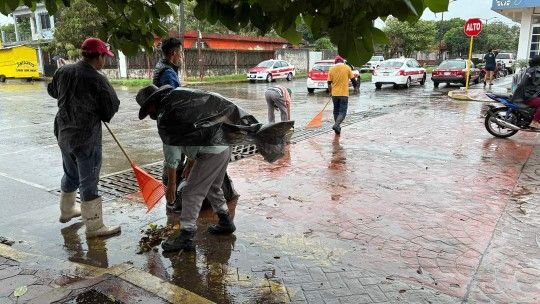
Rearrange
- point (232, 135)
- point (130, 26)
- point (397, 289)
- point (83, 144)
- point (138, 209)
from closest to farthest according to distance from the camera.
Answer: point (130, 26) < point (397, 289) < point (232, 135) < point (83, 144) < point (138, 209)

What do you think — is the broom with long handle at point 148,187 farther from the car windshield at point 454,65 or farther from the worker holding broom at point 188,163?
the car windshield at point 454,65

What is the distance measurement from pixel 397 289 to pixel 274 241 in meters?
1.27

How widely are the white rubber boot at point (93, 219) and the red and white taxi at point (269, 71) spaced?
23679mm

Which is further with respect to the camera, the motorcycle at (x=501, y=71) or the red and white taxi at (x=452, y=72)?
the motorcycle at (x=501, y=71)

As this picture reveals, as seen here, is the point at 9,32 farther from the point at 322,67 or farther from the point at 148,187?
the point at 148,187

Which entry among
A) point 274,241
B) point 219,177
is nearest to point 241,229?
point 274,241

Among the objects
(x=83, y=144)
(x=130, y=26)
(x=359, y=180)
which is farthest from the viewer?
(x=359, y=180)

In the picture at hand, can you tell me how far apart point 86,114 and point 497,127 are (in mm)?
8222

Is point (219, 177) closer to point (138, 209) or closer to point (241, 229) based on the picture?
point (241, 229)

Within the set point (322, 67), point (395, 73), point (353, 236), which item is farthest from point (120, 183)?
point (395, 73)

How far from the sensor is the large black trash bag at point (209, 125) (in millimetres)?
3391

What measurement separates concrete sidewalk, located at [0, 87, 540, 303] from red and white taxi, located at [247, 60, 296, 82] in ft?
67.9

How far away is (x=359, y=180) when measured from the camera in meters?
6.07

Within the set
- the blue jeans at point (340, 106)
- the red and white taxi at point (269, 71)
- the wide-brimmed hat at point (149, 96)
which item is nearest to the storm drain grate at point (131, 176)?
the blue jeans at point (340, 106)
